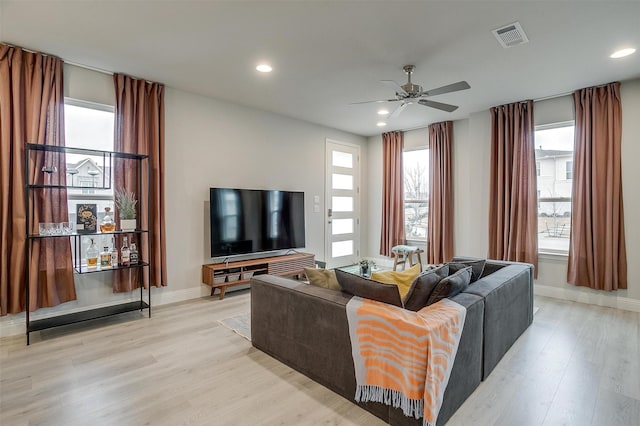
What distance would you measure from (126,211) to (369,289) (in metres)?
2.93

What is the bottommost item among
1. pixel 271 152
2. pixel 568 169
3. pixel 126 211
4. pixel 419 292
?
pixel 419 292

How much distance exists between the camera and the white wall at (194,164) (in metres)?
3.61

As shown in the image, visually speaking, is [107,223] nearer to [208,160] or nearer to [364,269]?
[208,160]

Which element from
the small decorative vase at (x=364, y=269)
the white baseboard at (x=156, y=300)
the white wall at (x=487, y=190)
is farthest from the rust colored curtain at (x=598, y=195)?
the white baseboard at (x=156, y=300)

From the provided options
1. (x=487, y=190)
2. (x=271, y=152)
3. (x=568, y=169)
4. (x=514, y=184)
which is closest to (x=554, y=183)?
(x=568, y=169)

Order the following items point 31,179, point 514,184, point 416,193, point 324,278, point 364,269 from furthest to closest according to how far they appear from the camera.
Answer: point 416,193 < point 514,184 < point 364,269 < point 31,179 < point 324,278

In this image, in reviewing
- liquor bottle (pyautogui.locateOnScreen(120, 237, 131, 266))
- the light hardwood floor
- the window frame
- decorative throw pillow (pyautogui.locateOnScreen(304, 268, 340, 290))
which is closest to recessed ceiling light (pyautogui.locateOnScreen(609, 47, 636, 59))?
the light hardwood floor

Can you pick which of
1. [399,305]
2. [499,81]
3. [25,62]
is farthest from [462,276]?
[25,62]

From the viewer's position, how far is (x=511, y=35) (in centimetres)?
282

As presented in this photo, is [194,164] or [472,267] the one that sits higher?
[194,164]

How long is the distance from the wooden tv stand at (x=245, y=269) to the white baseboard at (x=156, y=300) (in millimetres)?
177

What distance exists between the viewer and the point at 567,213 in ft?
14.9

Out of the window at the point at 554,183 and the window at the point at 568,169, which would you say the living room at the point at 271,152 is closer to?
the window at the point at 554,183

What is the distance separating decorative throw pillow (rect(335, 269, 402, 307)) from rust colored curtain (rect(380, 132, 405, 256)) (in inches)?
178
